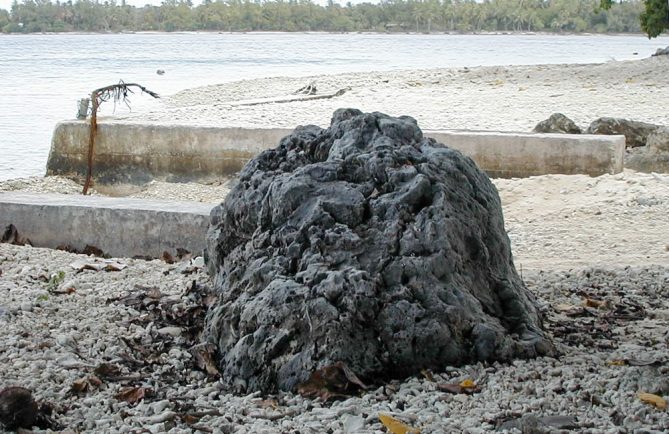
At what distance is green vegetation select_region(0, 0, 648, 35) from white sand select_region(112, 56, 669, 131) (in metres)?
81.6

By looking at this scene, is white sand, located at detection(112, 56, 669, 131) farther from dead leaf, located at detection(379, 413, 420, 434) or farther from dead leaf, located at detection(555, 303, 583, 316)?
dead leaf, located at detection(379, 413, 420, 434)

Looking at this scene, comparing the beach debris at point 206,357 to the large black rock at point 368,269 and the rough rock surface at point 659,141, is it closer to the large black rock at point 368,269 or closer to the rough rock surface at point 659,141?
the large black rock at point 368,269

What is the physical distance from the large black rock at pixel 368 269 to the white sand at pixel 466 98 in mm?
8064

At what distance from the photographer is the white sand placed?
15.5 metres

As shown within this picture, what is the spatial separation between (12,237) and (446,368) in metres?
4.10

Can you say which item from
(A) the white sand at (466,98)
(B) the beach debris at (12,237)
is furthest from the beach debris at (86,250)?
(A) the white sand at (466,98)

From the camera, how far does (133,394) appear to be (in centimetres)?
352

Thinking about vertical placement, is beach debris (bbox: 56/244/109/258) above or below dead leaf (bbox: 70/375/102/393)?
below

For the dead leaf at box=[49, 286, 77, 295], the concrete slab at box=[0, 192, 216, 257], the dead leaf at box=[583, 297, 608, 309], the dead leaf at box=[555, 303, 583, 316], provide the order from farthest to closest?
the concrete slab at box=[0, 192, 216, 257] < the dead leaf at box=[49, 286, 77, 295] < the dead leaf at box=[583, 297, 608, 309] < the dead leaf at box=[555, 303, 583, 316]

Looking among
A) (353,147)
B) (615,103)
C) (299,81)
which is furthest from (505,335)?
(299,81)

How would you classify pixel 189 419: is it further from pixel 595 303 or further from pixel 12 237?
pixel 12 237

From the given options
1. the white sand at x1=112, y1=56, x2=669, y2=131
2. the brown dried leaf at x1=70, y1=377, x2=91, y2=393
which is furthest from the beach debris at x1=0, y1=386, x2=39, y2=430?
the white sand at x1=112, y1=56, x2=669, y2=131

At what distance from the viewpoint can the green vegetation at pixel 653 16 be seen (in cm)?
2344

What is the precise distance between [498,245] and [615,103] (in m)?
13.6
